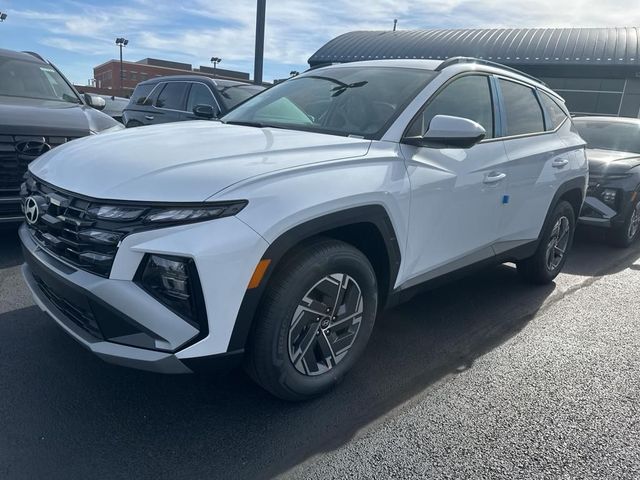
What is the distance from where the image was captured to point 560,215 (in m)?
4.34

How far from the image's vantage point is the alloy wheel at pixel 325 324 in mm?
2363

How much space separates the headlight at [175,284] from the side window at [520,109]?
8.71 ft

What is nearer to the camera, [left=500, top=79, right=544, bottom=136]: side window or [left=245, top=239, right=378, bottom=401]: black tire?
[left=245, top=239, right=378, bottom=401]: black tire

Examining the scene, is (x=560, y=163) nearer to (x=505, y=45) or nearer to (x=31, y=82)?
(x=31, y=82)

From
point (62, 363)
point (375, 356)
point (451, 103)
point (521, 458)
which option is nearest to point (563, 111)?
point (451, 103)

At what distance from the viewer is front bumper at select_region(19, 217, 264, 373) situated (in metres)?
1.95

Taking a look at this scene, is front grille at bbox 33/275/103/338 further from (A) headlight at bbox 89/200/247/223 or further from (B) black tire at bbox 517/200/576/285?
(B) black tire at bbox 517/200/576/285

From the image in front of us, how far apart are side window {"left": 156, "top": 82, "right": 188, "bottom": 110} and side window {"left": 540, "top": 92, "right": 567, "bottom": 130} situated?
578 centimetres

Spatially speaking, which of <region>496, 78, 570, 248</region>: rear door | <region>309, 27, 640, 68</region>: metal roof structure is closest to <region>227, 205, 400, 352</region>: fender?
<region>496, 78, 570, 248</region>: rear door

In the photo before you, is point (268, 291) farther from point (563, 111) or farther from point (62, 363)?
point (563, 111)

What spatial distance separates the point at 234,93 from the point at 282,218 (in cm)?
642

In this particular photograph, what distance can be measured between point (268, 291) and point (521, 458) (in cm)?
136

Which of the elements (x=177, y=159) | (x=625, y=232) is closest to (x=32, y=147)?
(x=177, y=159)

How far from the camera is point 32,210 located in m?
2.49
